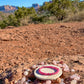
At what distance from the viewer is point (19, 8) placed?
10125mm

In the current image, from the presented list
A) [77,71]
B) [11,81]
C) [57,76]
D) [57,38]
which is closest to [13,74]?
[11,81]

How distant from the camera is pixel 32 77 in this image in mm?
1852

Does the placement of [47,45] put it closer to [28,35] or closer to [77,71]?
[28,35]

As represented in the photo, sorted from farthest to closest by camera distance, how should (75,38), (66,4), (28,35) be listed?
(66,4) < (28,35) < (75,38)

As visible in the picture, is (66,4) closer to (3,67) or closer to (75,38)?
(75,38)

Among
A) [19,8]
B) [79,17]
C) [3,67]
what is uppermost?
[19,8]

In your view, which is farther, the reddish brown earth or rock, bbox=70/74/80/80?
the reddish brown earth

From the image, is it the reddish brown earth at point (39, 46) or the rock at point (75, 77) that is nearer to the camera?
the rock at point (75, 77)

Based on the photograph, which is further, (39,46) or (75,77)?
(39,46)

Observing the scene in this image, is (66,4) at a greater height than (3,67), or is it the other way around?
(66,4)

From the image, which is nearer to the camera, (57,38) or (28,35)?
(57,38)

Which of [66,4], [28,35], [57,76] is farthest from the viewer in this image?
[66,4]

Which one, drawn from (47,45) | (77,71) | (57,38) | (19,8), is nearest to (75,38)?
(57,38)

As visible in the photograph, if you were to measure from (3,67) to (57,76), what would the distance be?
1.35 meters
